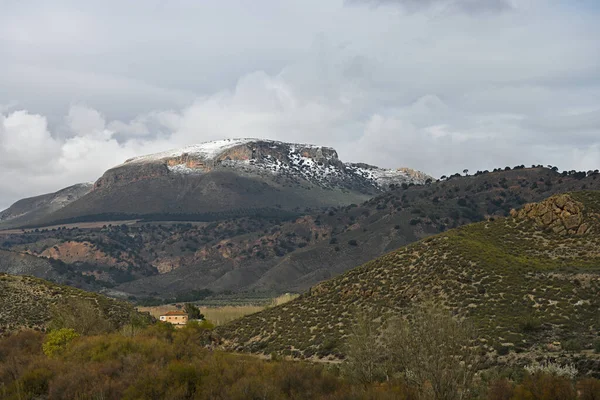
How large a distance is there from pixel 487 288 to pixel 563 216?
15620 mm

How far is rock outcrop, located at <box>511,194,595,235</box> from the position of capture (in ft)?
199

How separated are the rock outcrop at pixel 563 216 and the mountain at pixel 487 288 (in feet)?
0.32

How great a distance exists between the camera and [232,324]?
73.2m

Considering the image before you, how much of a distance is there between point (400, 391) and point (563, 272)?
30.1 m

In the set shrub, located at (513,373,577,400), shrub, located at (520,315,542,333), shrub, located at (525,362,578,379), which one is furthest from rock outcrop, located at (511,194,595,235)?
shrub, located at (513,373,577,400)

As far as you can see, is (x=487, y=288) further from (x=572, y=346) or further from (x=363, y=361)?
(x=363, y=361)

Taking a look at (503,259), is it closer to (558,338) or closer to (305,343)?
(558,338)

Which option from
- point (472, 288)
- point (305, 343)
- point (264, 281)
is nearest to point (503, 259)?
point (472, 288)

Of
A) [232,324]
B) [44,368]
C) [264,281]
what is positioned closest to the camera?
[44,368]

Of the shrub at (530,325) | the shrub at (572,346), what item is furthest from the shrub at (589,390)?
the shrub at (530,325)

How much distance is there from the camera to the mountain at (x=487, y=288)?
4616 cm

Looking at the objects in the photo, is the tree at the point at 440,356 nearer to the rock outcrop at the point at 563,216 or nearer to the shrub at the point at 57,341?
the shrub at the point at 57,341

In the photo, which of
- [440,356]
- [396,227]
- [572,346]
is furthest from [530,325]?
[396,227]

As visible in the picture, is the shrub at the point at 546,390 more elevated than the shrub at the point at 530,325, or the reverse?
the shrub at the point at 546,390
